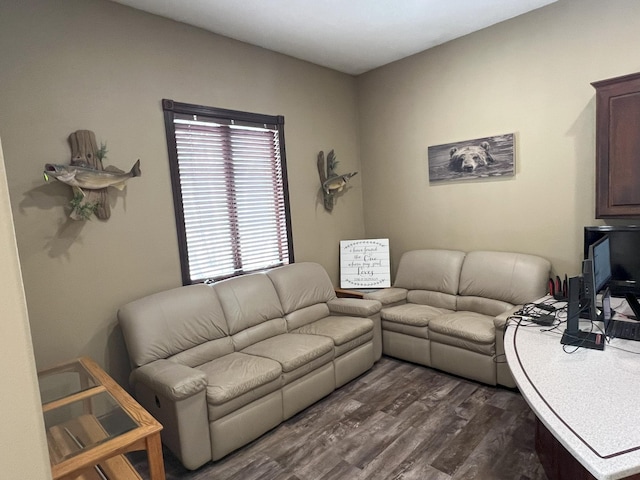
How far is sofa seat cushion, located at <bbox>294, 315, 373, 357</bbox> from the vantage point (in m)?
3.04

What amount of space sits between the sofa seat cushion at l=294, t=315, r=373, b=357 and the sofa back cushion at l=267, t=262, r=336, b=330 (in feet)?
0.35

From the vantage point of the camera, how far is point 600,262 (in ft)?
6.89

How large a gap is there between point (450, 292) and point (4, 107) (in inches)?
148

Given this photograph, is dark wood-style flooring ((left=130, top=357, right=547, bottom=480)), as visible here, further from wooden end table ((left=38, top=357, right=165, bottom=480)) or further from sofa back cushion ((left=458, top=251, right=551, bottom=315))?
sofa back cushion ((left=458, top=251, right=551, bottom=315))

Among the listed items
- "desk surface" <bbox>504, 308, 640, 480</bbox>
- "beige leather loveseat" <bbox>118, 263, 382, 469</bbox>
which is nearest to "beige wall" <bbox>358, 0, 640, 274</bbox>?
"beige leather loveseat" <bbox>118, 263, 382, 469</bbox>

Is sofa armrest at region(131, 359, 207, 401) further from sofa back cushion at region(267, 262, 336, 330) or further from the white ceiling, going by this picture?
the white ceiling

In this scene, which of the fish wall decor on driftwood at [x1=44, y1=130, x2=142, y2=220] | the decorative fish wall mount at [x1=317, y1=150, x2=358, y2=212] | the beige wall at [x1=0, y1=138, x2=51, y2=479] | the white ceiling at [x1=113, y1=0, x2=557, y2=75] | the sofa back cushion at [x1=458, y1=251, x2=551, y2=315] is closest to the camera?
the beige wall at [x1=0, y1=138, x2=51, y2=479]

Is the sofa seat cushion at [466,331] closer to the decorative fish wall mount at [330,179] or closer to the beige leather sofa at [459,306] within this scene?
the beige leather sofa at [459,306]

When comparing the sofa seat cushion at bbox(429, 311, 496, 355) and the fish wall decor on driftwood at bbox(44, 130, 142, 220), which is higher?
the fish wall decor on driftwood at bbox(44, 130, 142, 220)

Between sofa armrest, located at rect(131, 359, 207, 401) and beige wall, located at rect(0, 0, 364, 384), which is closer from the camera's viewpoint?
sofa armrest, located at rect(131, 359, 207, 401)

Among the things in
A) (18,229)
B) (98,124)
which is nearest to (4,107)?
(98,124)

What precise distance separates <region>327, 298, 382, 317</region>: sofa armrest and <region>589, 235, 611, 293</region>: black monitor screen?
1.75 metres

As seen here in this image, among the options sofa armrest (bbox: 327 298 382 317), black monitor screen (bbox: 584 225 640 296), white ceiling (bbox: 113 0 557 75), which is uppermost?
white ceiling (bbox: 113 0 557 75)

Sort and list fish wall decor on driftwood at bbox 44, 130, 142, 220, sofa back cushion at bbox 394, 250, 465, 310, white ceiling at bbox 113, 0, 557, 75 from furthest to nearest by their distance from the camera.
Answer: sofa back cushion at bbox 394, 250, 465, 310
white ceiling at bbox 113, 0, 557, 75
fish wall decor on driftwood at bbox 44, 130, 142, 220
